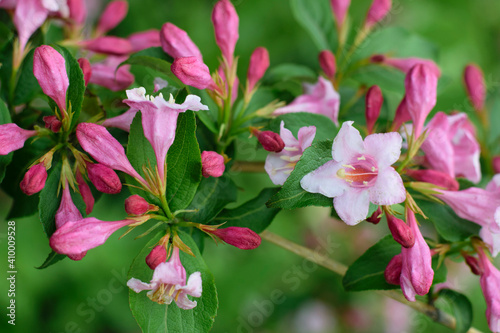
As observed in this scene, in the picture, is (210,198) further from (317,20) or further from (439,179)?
(317,20)

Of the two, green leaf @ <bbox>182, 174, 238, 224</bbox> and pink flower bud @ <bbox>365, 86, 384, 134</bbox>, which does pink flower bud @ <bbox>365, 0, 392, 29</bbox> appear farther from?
green leaf @ <bbox>182, 174, 238, 224</bbox>

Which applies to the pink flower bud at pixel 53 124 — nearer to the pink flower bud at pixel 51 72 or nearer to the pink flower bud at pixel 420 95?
the pink flower bud at pixel 51 72

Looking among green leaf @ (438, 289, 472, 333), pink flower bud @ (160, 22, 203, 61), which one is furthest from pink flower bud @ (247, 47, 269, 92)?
green leaf @ (438, 289, 472, 333)

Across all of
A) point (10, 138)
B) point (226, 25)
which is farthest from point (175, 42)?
point (10, 138)

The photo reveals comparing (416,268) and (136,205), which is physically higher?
(136,205)

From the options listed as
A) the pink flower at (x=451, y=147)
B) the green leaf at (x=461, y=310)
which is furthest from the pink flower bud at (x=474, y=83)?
the green leaf at (x=461, y=310)
